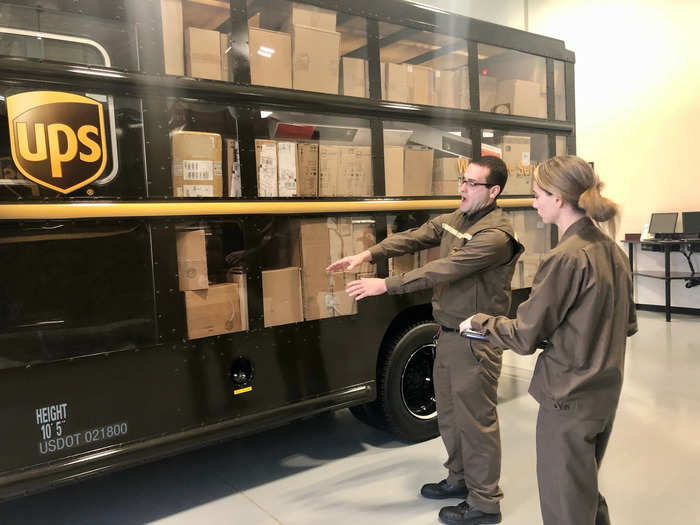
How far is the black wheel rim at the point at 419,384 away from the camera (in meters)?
3.74

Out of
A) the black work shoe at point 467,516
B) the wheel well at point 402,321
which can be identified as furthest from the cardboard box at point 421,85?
the black work shoe at point 467,516

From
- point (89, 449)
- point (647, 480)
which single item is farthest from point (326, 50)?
point (647, 480)

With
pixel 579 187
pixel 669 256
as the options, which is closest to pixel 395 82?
pixel 579 187

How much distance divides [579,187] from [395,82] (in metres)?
1.88

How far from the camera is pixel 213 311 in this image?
2791 mm

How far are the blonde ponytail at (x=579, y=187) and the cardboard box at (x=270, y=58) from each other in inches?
64.1

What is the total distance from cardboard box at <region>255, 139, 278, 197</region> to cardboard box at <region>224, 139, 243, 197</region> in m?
0.11

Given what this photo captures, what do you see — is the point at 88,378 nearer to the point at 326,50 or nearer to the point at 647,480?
the point at 326,50

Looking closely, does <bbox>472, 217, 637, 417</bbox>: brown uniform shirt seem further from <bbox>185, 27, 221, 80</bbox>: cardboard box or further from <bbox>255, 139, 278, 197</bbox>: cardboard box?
<bbox>185, 27, 221, 80</bbox>: cardboard box

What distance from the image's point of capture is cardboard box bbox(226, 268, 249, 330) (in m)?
2.89

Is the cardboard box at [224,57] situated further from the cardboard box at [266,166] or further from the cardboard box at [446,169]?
the cardboard box at [446,169]

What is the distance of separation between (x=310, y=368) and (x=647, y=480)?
2.00 metres

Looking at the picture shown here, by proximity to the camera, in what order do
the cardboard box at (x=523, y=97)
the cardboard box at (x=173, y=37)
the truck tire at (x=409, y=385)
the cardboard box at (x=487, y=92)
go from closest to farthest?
the cardboard box at (x=173, y=37) → the truck tire at (x=409, y=385) → the cardboard box at (x=487, y=92) → the cardboard box at (x=523, y=97)

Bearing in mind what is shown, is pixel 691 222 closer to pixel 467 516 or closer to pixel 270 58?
pixel 467 516
